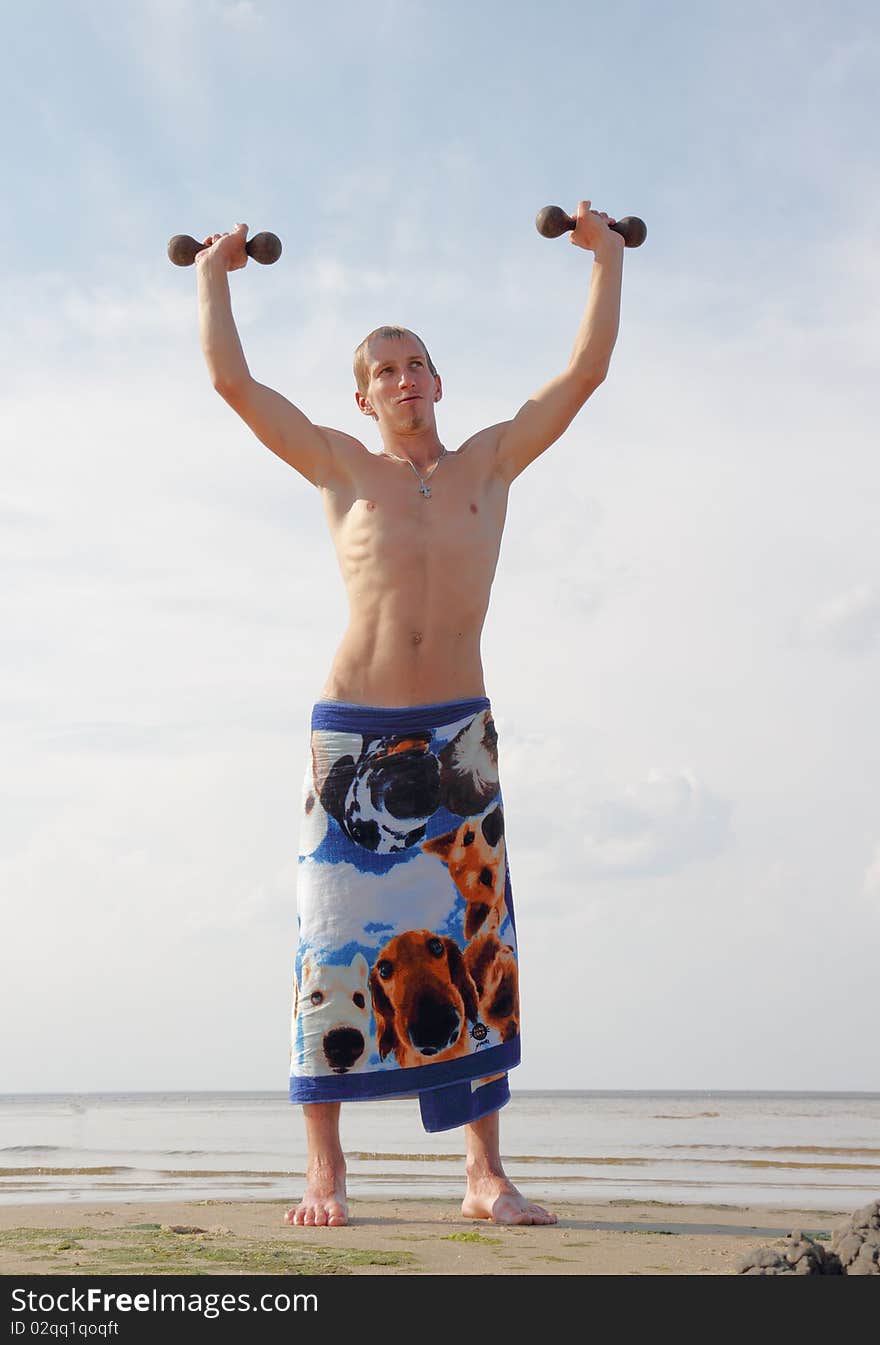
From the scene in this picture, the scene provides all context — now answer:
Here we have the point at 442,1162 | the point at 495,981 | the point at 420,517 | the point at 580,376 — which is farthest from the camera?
the point at 442,1162

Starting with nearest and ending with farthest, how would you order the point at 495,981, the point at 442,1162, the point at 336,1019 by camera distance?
the point at 336,1019 < the point at 495,981 < the point at 442,1162

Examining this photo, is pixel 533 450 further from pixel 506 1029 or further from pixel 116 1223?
pixel 116 1223

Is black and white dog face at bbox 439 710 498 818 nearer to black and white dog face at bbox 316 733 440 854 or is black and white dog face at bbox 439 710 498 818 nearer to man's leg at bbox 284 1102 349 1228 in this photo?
black and white dog face at bbox 316 733 440 854

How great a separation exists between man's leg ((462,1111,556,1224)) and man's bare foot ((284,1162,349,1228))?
398 mm

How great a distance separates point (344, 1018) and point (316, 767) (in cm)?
81

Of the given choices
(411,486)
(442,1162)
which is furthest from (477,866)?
(442,1162)

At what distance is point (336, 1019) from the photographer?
14.0 feet

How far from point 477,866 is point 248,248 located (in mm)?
2303

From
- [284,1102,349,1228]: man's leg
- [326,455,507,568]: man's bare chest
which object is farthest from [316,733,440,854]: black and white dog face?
[284,1102,349,1228]: man's leg

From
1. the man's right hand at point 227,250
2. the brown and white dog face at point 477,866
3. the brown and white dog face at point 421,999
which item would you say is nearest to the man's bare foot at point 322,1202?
the brown and white dog face at point 421,999

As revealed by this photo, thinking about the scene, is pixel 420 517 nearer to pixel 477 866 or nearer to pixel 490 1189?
pixel 477 866

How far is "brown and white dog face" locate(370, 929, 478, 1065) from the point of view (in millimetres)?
4281

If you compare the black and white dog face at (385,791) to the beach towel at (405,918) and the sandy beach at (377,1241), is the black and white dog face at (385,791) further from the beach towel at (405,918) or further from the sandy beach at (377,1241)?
the sandy beach at (377,1241)
